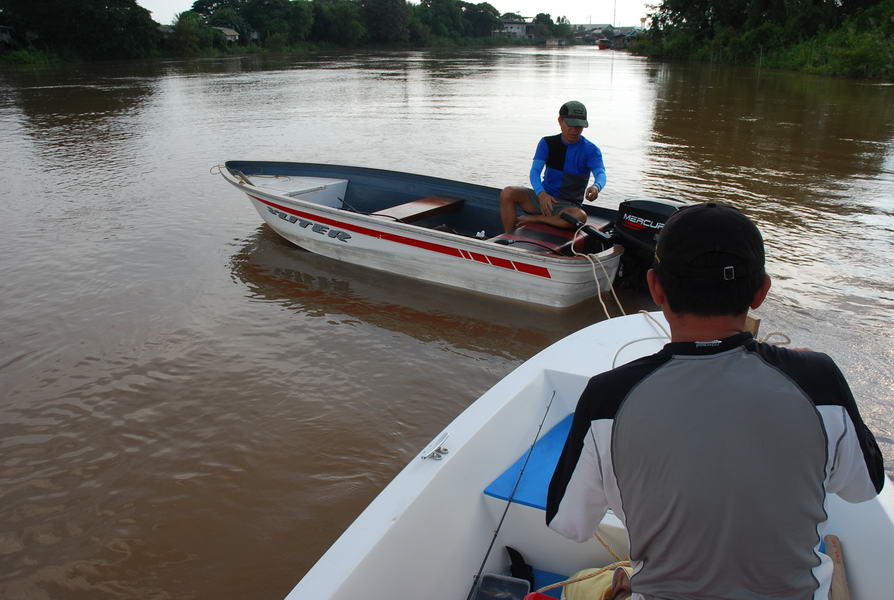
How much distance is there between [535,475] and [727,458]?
1415 mm

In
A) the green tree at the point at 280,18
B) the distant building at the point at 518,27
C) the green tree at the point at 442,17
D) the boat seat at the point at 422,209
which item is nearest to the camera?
the boat seat at the point at 422,209

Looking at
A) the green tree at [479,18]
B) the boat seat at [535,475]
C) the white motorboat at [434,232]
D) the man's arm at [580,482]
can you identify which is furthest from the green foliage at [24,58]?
the green tree at [479,18]

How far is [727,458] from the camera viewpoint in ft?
3.71

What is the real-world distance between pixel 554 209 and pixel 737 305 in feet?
15.8

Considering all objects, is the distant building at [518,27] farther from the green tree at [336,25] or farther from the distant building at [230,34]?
the distant building at [230,34]

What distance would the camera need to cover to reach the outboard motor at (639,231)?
5273mm

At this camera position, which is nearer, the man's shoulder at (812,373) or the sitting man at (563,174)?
the man's shoulder at (812,373)

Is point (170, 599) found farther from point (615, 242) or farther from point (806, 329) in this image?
point (806, 329)

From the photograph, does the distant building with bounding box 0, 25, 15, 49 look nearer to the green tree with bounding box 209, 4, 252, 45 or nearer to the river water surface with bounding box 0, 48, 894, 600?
the green tree with bounding box 209, 4, 252, 45

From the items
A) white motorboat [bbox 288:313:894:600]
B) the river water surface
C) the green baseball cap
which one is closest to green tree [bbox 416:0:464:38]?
the river water surface

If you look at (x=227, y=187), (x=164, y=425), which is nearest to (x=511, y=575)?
(x=164, y=425)

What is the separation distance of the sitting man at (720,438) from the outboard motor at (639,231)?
410 centimetres

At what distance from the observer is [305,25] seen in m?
66.9

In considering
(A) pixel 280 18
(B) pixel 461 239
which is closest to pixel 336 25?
(A) pixel 280 18
